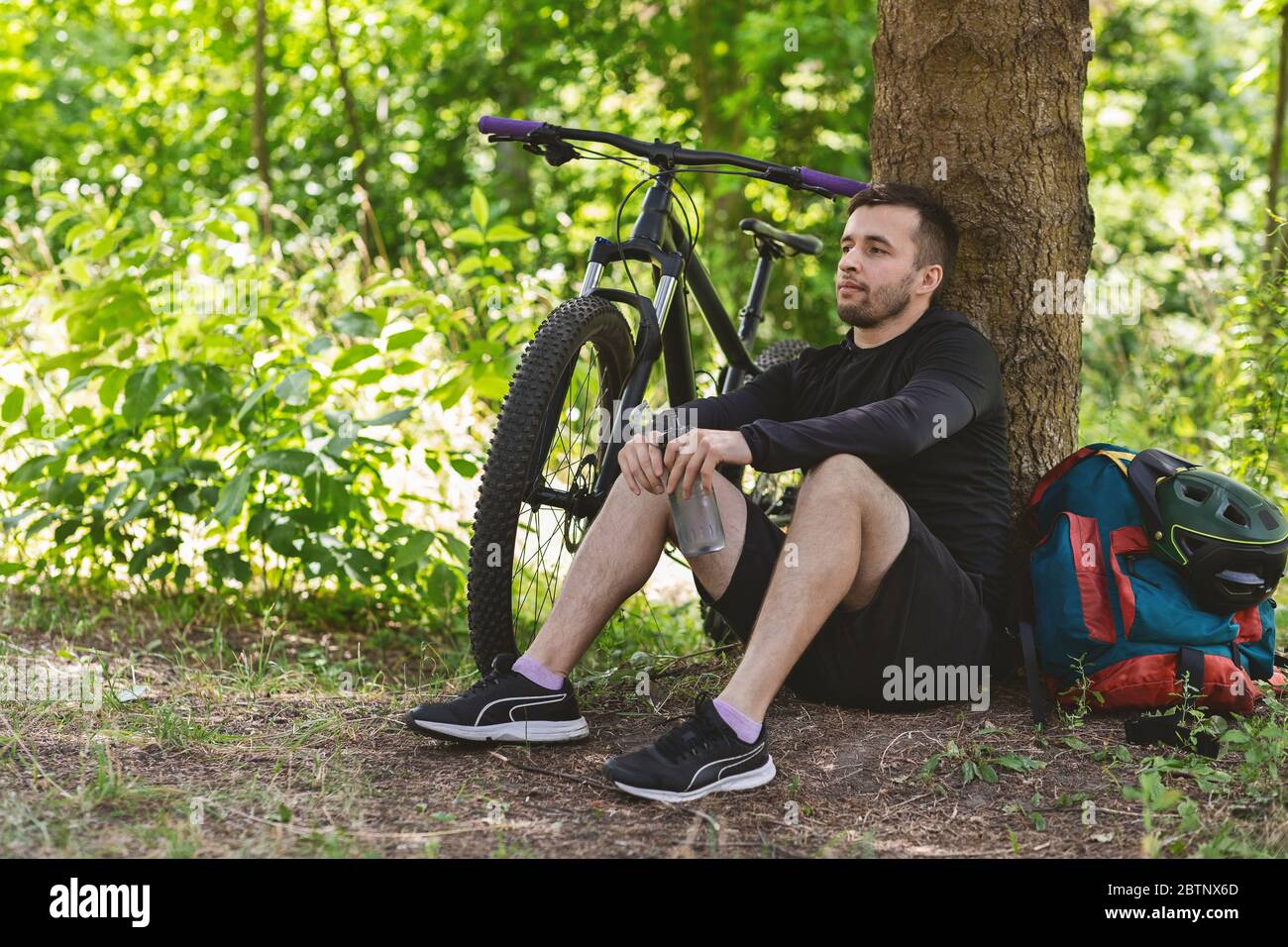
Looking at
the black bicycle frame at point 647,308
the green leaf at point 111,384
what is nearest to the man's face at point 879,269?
the black bicycle frame at point 647,308

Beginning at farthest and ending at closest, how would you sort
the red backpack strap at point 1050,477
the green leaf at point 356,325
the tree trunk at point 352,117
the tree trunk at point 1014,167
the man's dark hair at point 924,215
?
the tree trunk at point 352,117 → the green leaf at point 356,325 → the tree trunk at point 1014,167 → the man's dark hair at point 924,215 → the red backpack strap at point 1050,477

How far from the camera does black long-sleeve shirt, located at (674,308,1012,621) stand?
8.18 feet

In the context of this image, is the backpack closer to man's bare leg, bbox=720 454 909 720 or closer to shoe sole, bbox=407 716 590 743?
man's bare leg, bbox=720 454 909 720

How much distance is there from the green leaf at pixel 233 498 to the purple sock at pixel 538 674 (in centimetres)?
135

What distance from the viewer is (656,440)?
97.8 inches

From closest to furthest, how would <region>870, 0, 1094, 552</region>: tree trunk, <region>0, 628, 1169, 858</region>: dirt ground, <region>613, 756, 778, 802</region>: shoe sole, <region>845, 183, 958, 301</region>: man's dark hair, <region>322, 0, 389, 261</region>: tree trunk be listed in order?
<region>0, 628, 1169, 858</region>: dirt ground
<region>613, 756, 778, 802</region>: shoe sole
<region>845, 183, 958, 301</region>: man's dark hair
<region>870, 0, 1094, 552</region>: tree trunk
<region>322, 0, 389, 261</region>: tree trunk

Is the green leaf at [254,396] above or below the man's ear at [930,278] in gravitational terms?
below

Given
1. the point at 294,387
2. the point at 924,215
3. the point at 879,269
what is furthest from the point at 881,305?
the point at 294,387

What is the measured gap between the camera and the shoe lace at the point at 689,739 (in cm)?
236

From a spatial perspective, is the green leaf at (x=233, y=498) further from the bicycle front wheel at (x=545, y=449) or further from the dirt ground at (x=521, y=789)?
the bicycle front wheel at (x=545, y=449)

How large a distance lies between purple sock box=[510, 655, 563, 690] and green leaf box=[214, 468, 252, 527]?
4.44 ft

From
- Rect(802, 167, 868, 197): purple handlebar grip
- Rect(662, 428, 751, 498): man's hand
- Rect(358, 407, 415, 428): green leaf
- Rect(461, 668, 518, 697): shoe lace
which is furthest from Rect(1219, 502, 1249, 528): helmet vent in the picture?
Rect(358, 407, 415, 428): green leaf

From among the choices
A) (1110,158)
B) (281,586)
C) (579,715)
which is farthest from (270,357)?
(1110,158)

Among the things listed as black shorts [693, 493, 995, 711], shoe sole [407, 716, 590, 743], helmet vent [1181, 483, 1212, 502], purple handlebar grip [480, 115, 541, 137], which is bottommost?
shoe sole [407, 716, 590, 743]
